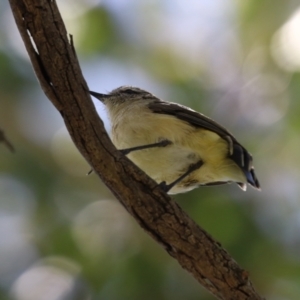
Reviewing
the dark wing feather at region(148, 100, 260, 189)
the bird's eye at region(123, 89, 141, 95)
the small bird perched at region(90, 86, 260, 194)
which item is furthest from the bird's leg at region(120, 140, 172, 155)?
the bird's eye at region(123, 89, 141, 95)

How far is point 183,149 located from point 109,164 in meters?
1.13

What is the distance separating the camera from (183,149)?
383cm

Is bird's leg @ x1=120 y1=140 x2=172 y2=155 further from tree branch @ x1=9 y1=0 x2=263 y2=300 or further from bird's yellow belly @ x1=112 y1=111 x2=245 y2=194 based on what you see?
tree branch @ x1=9 y1=0 x2=263 y2=300

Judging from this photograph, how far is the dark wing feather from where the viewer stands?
12.3ft

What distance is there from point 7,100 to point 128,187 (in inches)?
90.3

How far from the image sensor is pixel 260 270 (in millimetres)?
4133

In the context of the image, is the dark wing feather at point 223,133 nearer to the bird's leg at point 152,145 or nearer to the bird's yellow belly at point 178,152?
the bird's yellow belly at point 178,152

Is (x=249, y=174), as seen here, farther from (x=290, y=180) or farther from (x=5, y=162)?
(x=5, y=162)

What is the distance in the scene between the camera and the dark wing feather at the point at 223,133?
147 inches

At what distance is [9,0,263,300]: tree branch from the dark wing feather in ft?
3.04

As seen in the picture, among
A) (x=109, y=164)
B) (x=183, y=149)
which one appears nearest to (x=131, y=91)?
(x=183, y=149)

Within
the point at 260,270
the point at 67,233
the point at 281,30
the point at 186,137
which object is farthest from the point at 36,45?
the point at 281,30

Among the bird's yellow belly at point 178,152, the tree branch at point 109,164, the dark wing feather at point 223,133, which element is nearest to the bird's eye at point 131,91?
the dark wing feather at point 223,133

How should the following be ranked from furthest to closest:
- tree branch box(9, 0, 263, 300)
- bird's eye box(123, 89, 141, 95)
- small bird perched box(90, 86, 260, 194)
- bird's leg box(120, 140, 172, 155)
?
1. bird's eye box(123, 89, 141, 95)
2. small bird perched box(90, 86, 260, 194)
3. bird's leg box(120, 140, 172, 155)
4. tree branch box(9, 0, 263, 300)
